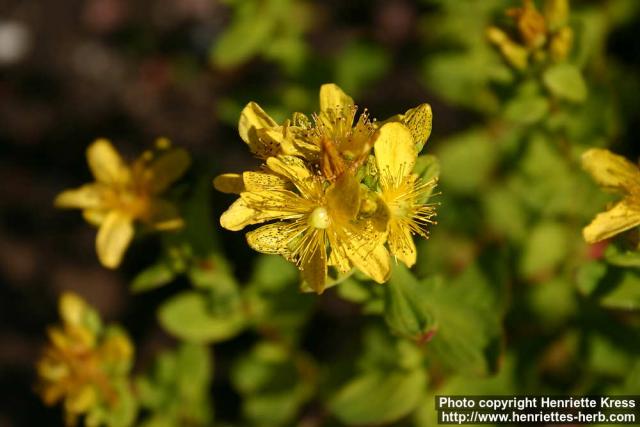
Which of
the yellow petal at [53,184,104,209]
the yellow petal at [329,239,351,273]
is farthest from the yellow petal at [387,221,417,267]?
the yellow petal at [53,184,104,209]

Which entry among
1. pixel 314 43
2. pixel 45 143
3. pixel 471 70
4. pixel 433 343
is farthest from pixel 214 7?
pixel 433 343

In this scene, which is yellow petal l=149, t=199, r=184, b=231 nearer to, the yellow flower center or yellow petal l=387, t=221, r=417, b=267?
the yellow flower center

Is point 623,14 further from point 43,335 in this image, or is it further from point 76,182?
point 43,335

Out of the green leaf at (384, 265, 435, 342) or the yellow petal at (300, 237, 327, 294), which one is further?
the green leaf at (384, 265, 435, 342)

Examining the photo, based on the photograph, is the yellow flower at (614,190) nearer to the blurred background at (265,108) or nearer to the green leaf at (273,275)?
the blurred background at (265,108)

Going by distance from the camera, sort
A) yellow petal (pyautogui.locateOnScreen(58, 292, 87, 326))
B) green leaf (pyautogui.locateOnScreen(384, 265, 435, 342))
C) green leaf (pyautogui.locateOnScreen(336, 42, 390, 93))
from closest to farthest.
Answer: green leaf (pyautogui.locateOnScreen(384, 265, 435, 342)) → yellow petal (pyautogui.locateOnScreen(58, 292, 87, 326)) → green leaf (pyautogui.locateOnScreen(336, 42, 390, 93))

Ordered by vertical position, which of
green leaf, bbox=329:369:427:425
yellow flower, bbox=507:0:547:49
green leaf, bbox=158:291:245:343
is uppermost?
yellow flower, bbox=507:0:547:49

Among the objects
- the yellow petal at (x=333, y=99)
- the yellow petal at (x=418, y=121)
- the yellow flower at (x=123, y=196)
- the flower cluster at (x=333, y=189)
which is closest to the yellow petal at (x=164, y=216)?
the yellow flower at (x=123, y=196)
